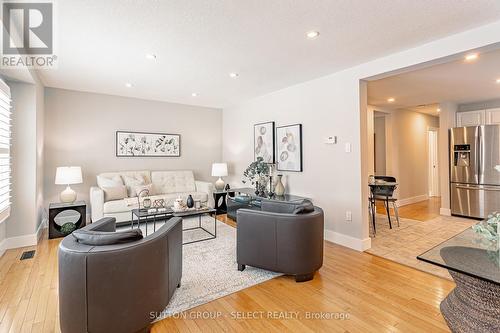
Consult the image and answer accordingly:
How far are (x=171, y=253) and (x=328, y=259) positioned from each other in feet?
6.29

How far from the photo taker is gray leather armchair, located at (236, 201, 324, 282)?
7.84 ft

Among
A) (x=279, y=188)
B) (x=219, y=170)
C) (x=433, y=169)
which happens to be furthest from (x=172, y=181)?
(x=433, y=169)

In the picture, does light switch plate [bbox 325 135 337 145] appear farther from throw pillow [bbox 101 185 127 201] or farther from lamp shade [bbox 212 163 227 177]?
throw pillow [bbox 101 185 127 201]

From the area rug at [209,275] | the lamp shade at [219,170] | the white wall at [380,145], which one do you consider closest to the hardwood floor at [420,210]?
the white wall at [380,145]

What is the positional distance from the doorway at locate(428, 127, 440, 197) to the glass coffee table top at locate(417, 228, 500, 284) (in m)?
6.92

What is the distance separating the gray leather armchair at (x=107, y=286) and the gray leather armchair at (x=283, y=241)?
105cm

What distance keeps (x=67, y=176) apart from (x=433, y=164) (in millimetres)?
9190

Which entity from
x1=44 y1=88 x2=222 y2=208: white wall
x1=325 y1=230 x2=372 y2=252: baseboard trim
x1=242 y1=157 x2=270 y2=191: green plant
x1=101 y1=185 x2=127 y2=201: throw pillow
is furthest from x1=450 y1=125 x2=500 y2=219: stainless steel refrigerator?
x1=101 y1=185 x2=127 y2=201: throw pillow

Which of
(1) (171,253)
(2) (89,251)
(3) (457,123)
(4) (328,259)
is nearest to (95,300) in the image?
(2) (89,251)

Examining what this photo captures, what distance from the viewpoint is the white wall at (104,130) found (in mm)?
4434

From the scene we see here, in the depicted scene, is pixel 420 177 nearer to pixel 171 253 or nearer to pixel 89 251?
pixel 171 253

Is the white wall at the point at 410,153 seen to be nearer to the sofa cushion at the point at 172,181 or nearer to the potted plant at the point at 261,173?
the potted plant at the point at 261,173

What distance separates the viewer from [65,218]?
392 cm

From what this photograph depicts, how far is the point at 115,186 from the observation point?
14.4 ft
